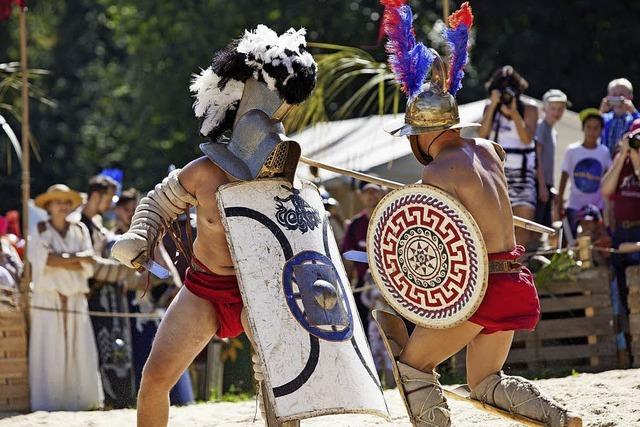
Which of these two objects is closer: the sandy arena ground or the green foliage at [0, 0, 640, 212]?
the sandy arena ground

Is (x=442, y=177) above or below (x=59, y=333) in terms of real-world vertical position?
above

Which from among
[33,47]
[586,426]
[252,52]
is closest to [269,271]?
[252,52]

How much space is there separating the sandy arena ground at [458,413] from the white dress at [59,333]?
462 millimetres

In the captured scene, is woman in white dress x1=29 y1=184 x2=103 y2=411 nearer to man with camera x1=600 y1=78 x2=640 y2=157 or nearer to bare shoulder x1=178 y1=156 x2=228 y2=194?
bare shoulder x1=178 y1=156 x2=228 y2=194

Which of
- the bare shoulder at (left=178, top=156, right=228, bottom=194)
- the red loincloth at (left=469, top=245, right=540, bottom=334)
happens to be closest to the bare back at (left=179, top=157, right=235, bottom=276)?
the bare shoulder at (left=178, top=156, right=228, bottom=194)

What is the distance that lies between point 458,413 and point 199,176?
2.27 m

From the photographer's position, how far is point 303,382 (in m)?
5.57

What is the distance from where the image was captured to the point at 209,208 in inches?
235

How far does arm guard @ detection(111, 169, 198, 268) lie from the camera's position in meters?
5.94

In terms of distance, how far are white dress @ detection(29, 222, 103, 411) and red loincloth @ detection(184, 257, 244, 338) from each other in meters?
3.45

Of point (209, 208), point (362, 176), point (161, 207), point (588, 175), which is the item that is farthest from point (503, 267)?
point (588, 175)

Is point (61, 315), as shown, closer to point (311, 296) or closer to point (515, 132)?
point (515, 132)

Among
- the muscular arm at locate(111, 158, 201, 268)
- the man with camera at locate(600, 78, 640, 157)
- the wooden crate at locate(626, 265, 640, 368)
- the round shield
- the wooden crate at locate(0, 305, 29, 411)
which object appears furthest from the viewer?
the man with camera at locate(600, 78, 640, 157)

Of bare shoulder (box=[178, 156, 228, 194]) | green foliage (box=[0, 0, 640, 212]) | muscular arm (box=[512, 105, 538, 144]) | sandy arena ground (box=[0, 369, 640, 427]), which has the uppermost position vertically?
green foliage (box=[0, 0, 640, 212])
